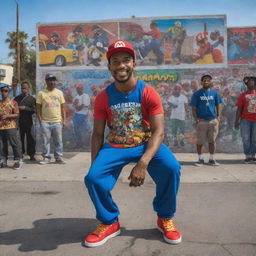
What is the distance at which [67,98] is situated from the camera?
842cm

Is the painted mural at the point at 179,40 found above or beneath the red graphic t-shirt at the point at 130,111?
above

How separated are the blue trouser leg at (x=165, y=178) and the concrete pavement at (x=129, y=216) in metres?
0.29

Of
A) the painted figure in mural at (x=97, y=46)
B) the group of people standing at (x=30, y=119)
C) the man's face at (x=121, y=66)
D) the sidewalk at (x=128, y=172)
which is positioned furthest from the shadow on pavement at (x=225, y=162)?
the man's face at (x=121, y=66)

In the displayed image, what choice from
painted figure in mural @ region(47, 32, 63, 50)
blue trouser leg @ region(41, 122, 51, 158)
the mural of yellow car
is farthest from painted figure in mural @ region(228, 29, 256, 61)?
blue trouser leg @ region(41, 122, 51, 158)

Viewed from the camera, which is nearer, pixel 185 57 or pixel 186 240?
pixel 186 240

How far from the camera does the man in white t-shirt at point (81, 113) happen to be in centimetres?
839

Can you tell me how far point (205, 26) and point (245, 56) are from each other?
1.35 metres

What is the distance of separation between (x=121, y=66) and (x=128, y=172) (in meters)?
3.30

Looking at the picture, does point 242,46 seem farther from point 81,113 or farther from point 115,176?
point 115,176

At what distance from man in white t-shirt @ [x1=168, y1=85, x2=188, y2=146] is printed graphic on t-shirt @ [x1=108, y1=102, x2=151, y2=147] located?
5.43m

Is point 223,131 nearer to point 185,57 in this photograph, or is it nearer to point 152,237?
point 185,57

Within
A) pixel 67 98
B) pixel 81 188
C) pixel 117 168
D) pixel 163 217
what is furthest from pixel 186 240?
pixel 67 98

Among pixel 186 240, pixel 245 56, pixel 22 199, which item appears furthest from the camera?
pixel 245 56

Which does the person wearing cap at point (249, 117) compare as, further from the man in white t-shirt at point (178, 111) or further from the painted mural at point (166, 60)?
the man in white t-shirt at point (178, 111)
